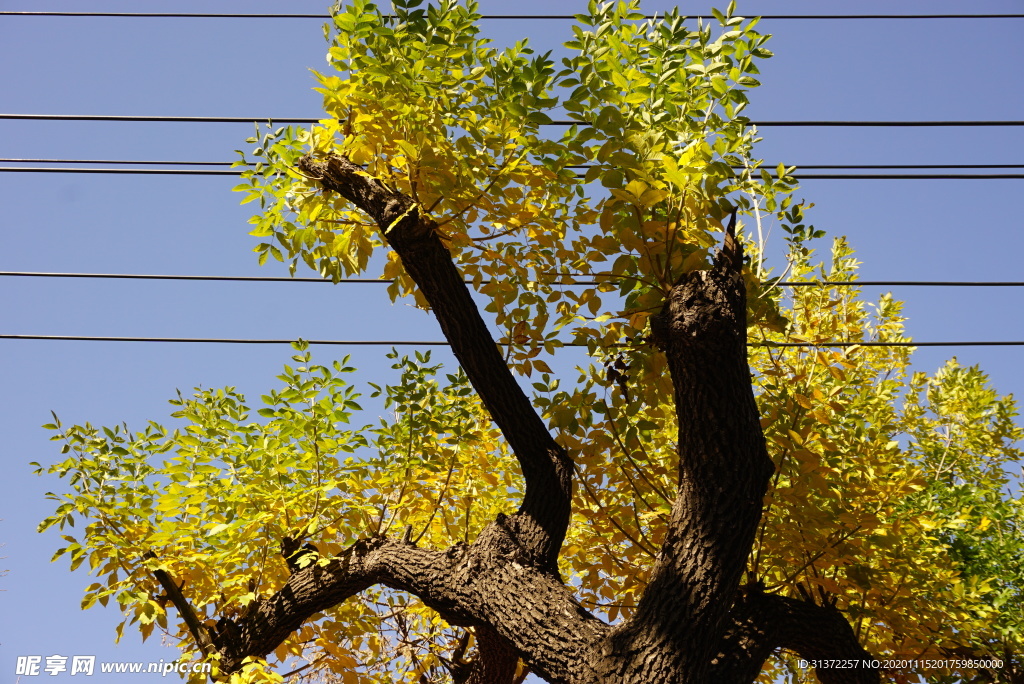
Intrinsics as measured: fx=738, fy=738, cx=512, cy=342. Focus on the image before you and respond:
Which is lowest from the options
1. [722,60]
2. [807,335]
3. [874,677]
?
[874,677]

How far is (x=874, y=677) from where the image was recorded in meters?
2.98

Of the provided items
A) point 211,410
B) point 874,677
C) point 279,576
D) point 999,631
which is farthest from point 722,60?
point 999,631

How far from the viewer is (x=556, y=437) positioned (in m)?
3.22

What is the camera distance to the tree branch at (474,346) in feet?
9.87

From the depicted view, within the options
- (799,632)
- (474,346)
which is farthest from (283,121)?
(799,632)

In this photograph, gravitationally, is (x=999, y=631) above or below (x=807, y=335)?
below

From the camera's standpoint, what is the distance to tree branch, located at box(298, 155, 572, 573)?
3.01 metres

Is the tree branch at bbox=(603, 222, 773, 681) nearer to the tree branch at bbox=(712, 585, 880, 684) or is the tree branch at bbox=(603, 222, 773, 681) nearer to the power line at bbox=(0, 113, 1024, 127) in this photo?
the tree branch at bbox=(712, 585, 880, 684)

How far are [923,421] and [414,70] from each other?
168 inches

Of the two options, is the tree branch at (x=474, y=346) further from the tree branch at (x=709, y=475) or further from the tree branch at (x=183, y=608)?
the tree branch at (x=183, y=608)

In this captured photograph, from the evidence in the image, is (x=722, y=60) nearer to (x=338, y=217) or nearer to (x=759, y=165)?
(x=759, y=165)

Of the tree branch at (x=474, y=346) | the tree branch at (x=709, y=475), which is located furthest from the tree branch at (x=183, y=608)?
the tree branch at (x=709, y=475)

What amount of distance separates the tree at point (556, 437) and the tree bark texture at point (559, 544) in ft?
0.03

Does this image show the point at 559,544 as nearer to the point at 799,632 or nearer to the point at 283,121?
the point at 799,632
